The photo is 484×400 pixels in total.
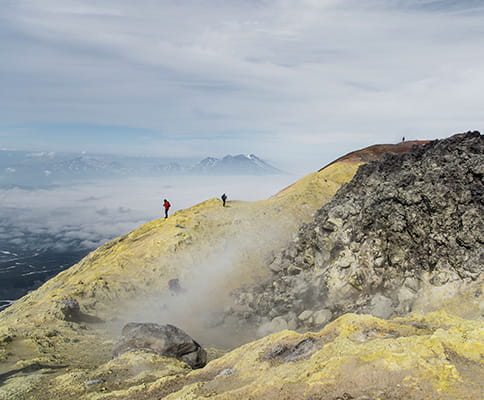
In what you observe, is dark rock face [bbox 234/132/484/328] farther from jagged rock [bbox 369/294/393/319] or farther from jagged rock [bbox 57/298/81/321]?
jagged rock [bbox 57/298/81/321]

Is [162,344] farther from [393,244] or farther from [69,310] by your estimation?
[393,244]

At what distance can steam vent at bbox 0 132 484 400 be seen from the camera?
10.3 meters

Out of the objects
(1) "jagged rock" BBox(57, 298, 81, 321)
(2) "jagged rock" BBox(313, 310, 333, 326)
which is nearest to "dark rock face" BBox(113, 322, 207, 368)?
(2) "jagged rock" BBox(313, 310, 333, 326)

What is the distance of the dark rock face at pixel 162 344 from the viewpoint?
15988mm

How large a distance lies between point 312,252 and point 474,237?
11370 millimetres

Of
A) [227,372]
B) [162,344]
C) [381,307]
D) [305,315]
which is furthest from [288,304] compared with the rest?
[227,372]

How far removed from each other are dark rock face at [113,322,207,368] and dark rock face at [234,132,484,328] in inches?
325

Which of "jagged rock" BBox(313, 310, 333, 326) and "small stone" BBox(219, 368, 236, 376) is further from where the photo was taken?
"jagged rock" BBox(313, 310, 333, 326)

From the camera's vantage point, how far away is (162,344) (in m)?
15.9

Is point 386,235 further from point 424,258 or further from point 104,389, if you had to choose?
point 104,389

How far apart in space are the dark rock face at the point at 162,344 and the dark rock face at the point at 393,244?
826 cm

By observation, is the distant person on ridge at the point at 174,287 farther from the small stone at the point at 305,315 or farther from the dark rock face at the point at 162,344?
the dark rock face at the point at 162,344

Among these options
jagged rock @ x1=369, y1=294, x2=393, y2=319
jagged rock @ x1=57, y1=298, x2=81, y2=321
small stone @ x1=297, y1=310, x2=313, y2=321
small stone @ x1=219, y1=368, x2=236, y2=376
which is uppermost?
small stone @ x1=219, y1=368, x2=236, y2=376

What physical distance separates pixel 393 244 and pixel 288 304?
7.69 metres
